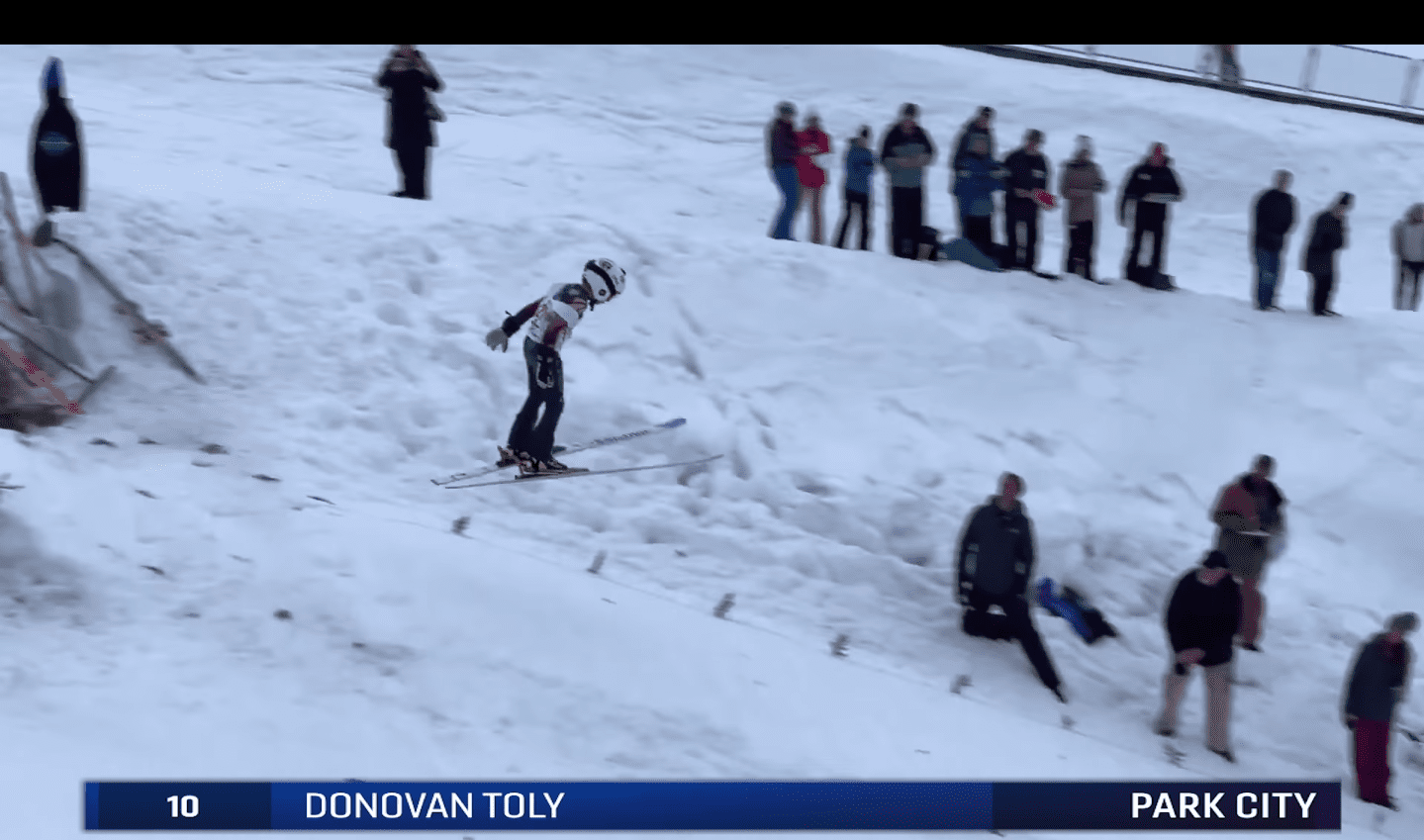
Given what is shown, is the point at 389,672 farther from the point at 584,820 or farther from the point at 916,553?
the point at 916,553

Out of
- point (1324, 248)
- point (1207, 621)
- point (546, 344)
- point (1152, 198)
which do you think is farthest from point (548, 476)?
point (1324, 248)

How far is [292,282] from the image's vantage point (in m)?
13.2

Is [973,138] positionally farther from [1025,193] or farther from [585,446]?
[585,446]

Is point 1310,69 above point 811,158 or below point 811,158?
above

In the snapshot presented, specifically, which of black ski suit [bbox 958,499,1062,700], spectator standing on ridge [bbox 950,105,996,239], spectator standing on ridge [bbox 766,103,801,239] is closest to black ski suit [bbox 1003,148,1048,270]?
spectator standing on ridge [bbox 950,105,996,239]

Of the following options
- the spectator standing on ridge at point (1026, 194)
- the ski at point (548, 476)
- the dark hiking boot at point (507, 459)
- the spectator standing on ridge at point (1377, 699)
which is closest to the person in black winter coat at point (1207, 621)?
the spectator standing on ridge at point (1377, 699)

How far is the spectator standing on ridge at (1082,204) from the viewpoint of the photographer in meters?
14.1

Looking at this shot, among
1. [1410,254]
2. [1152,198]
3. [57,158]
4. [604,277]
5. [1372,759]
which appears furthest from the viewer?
[1410,254]

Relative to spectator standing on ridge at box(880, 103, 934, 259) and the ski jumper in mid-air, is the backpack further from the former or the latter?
the ski jumper in mid-air

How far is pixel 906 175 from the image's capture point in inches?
563

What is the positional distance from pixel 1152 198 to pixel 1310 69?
1079 cm

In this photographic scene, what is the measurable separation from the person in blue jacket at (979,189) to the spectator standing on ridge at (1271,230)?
2.53 meters

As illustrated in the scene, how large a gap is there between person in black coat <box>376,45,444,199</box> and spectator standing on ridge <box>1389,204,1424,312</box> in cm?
1030

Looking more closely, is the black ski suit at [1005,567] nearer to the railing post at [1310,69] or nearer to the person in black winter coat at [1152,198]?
the person in black winter coat at [1152,198]
